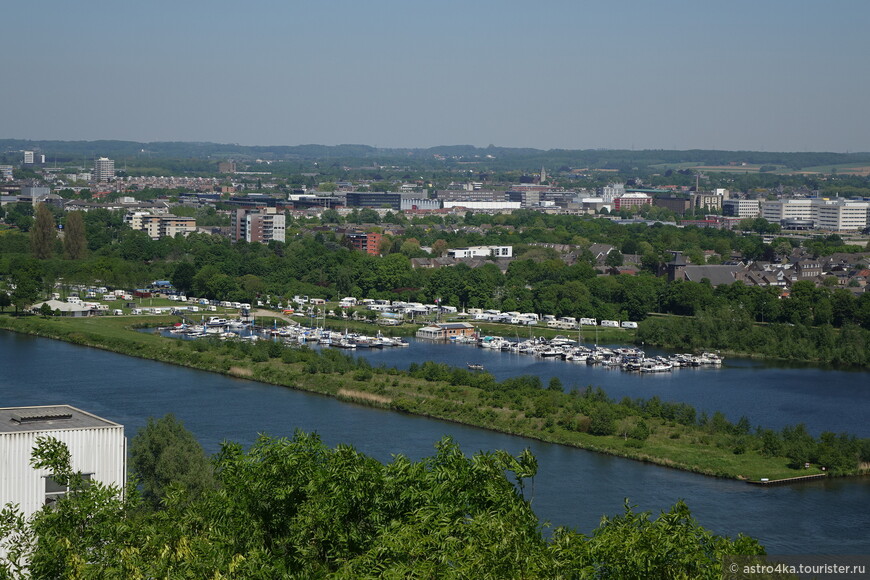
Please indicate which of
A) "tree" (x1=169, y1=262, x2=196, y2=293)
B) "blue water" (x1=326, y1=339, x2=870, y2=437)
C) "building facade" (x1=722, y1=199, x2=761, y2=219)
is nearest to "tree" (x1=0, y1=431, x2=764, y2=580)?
"blue water" (x1=326, y1=339, x2=870, y2=437)

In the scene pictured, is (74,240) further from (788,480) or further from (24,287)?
(788,480)

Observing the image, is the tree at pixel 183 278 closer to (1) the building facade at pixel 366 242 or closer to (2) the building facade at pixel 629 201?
(1) the building facade at pixel 366 242

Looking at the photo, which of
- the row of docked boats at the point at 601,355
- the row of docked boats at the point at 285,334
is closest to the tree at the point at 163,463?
the row of docked boats at the point at 601,355

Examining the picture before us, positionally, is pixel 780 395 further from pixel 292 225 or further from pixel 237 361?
pixel 292 225

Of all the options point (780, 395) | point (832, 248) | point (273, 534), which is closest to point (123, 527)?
point (273, 534)

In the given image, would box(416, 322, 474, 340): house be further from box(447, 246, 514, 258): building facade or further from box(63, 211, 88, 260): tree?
box(63, 211, 88, 260): tree

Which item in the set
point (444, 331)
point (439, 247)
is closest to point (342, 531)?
point (444, 331)
